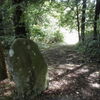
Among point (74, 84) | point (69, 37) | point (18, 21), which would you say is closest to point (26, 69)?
point (74, 84)

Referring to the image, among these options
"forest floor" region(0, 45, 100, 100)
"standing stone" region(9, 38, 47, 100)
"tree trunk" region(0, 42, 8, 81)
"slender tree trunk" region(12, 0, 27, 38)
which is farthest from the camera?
"slender tree trunk" region(12, 0, 27, 38)

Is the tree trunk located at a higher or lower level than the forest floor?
higher

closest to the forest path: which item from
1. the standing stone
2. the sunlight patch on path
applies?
the standing stone

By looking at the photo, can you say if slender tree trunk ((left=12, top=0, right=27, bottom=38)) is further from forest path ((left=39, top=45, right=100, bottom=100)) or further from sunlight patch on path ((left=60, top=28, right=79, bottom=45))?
sunlight patch on path ((left=60, top=28, right=79, bottom=45))

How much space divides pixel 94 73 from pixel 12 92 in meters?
2.91

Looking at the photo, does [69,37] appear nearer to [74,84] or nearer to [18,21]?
[18,21]

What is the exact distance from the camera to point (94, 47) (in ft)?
26.2

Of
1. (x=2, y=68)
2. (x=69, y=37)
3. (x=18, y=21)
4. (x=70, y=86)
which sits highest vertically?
(x=18, y=21)

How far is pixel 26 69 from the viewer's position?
393 cm

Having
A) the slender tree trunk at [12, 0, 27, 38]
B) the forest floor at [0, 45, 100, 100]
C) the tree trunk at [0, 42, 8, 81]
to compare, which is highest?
the slender tree trunk at [12, 0, 27, 38]

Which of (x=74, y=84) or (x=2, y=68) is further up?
(x=2, y=68)

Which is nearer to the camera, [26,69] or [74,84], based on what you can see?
[26,69]

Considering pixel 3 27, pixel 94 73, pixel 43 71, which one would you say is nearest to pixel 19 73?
pixel 43 71

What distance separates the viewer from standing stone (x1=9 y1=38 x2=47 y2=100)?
391cm
